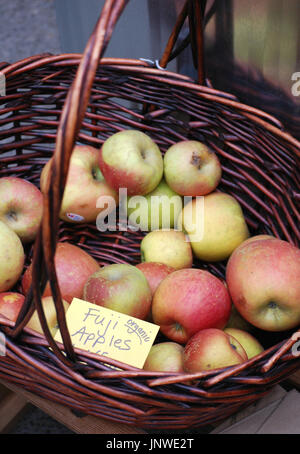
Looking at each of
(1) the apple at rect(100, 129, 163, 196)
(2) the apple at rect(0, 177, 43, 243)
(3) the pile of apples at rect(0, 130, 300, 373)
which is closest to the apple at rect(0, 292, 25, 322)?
(3) the pile of apples at rect(0, 130, 300, 373)

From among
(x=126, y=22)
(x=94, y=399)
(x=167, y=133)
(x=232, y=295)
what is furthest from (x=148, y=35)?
(x=94, y=399)

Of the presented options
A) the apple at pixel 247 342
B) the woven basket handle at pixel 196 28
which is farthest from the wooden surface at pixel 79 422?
the woven basket handle at pixel 196 28

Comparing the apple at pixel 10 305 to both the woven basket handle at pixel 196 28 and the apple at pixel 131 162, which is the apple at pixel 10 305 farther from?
the woven basket handle at pixel 196 28

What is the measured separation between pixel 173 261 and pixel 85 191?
253 millimetres

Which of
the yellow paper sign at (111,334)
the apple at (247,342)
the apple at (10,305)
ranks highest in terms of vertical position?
the yellow paper sign at (111,334)

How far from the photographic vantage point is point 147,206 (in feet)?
3.14

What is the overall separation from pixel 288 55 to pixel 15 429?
3.58ft

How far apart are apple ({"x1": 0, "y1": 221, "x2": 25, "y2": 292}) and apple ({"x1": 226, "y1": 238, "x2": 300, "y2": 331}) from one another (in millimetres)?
411

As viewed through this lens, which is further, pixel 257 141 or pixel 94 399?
pixel 257 141

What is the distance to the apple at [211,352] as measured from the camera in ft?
1.96

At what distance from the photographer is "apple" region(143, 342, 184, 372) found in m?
0.65

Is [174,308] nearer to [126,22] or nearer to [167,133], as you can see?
[167,133]

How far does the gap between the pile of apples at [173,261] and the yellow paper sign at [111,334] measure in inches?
2.3
